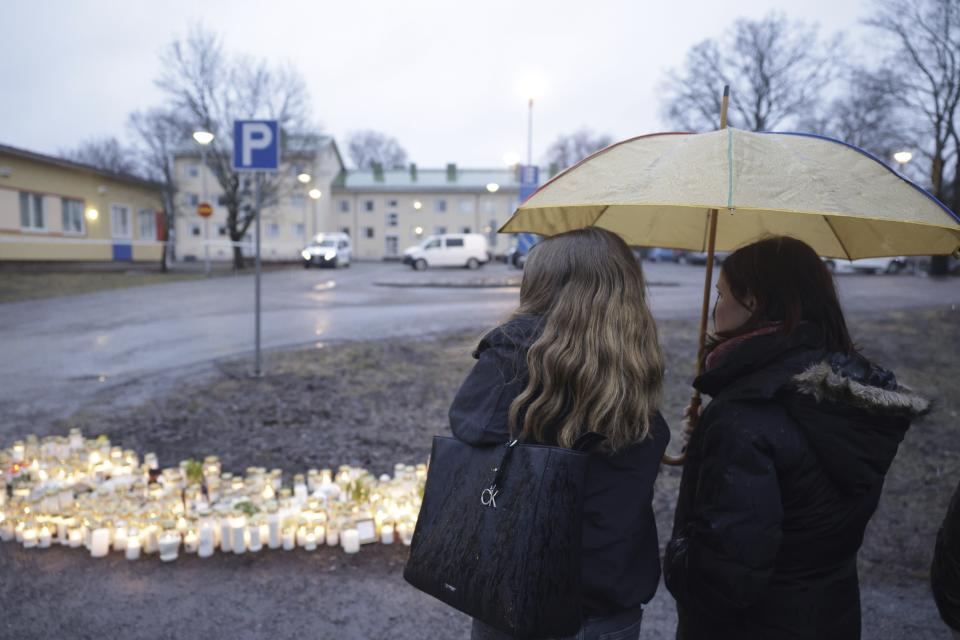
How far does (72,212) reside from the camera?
95.5 feet

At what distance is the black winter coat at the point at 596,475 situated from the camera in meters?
1.59

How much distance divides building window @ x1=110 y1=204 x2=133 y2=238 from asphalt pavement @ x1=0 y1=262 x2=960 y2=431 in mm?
14657

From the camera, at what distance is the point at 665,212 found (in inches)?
124

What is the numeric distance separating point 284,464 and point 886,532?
4330 mm

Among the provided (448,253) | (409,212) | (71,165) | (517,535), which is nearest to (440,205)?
(409,212)

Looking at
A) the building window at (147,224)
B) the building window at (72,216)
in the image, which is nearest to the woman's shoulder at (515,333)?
the building window at (72,216)

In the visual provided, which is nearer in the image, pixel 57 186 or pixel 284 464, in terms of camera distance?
pixel 284 464

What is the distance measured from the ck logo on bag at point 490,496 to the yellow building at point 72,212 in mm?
28428

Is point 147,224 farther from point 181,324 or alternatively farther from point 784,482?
point 784,482

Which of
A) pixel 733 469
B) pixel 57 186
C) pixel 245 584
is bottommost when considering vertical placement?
pixel 245 584

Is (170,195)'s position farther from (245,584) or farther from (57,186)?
(245,584)

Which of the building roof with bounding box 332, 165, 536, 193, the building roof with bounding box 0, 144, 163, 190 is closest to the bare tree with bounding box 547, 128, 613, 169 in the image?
the building roof with bounding box 332, 165, 536, 193

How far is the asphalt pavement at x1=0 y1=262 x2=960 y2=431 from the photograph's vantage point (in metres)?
7.45

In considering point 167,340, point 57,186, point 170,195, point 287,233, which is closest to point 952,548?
point 167,340
